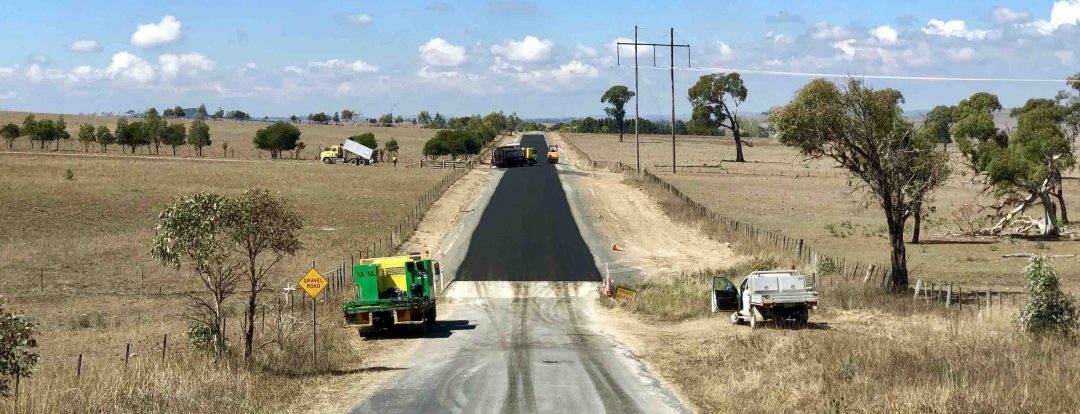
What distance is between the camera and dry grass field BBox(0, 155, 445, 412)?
18.1m

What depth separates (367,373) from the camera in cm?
2367

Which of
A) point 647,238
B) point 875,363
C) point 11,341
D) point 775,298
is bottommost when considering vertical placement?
point 647,238

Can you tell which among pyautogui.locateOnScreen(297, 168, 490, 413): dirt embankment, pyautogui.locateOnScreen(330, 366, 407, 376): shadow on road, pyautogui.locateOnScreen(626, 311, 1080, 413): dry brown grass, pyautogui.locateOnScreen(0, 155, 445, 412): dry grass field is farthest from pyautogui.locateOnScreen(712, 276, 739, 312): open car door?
pyautogui.locateOnScreen(330, 366, 407, 376): shadow on road

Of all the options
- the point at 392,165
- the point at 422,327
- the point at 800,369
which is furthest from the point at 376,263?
the point at 392,165

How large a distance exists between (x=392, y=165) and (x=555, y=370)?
9925 cm

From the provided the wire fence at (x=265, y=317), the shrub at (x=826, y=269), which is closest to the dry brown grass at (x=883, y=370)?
the shrub at (x=826, y=269)

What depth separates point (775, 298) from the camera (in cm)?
2931

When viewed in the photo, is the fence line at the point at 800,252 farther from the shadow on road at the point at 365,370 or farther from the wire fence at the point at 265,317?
the shadow on road at the point at 365,370

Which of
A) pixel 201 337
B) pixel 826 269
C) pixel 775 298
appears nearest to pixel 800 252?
pixel 826 269

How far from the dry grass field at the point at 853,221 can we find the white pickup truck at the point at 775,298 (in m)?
12.9

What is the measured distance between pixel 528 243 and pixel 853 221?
86.5 feet

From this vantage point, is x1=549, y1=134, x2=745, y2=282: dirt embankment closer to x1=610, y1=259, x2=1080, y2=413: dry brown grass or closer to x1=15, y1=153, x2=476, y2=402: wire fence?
x1=15, y1=153, x2=476, y2=402: wire fence

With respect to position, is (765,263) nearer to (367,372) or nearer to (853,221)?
(367,372)

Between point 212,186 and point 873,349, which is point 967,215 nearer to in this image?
point 873,349
